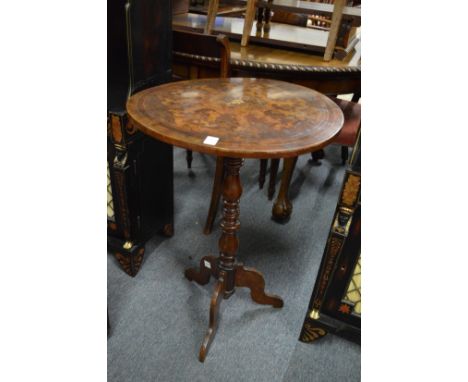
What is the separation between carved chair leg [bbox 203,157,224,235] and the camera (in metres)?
1.91

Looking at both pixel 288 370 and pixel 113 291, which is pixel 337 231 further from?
pixel 113 291

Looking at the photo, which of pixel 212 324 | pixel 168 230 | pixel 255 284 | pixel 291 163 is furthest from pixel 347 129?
pixel 212 324

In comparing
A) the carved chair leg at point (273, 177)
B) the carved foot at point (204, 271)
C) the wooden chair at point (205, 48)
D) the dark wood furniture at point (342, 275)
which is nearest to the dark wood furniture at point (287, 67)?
the wooden chair at point (205, 48)

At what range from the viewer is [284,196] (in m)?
2.08

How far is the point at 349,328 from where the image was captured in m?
1.33

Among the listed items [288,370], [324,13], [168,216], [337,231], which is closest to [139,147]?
[168,216]

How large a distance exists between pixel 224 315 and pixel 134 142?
821 millimetres

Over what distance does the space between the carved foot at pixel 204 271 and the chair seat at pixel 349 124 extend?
888 mm

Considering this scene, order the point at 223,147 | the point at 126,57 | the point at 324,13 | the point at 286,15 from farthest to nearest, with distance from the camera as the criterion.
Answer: the point at 286,15, the point at 324,13, the point at 126,57, the point at 223,147

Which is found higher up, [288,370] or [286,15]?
[286,15]

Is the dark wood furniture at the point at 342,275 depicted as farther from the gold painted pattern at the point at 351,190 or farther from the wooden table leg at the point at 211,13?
the wooden table leg at the point at 211,13

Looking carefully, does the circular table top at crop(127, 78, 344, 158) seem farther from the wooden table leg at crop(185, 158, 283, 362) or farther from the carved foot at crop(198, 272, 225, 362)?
the carved foot at crop(198, 272, 225, 362)

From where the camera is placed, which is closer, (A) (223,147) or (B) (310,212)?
(A) (223,147)

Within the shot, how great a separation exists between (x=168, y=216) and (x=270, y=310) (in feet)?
2.33
